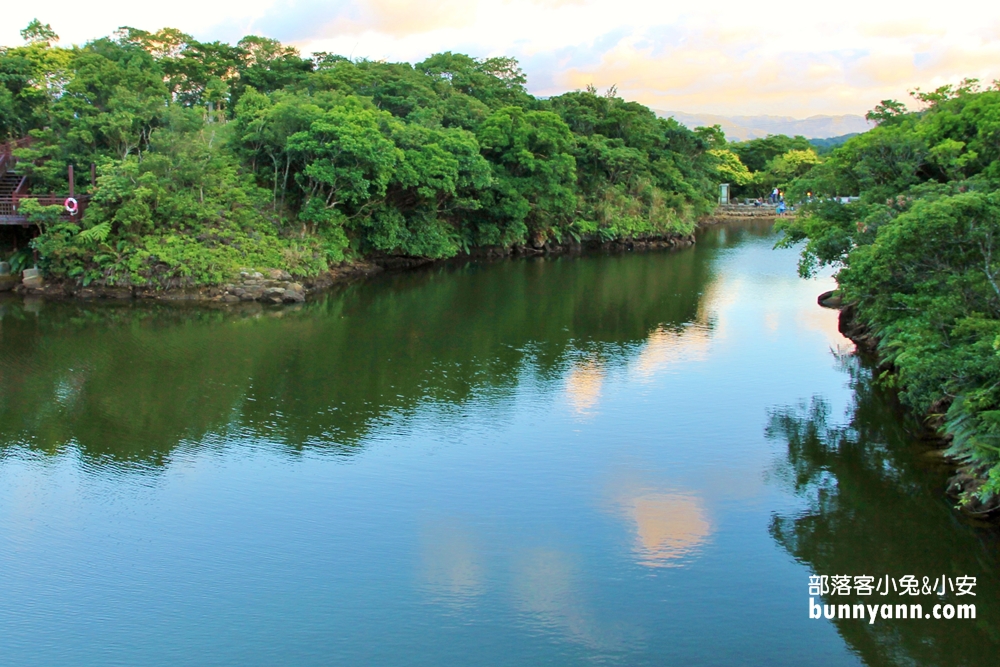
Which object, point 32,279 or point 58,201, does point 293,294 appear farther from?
point 32,279

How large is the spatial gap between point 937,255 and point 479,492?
30.2ft

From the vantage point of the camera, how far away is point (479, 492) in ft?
51.2

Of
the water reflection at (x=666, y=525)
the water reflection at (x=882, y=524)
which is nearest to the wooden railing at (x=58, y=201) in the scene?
the water reflection at (x=882, y=524)

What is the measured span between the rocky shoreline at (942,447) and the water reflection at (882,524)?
237 mm

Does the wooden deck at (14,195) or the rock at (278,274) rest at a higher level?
the wooden deck at (14,195)

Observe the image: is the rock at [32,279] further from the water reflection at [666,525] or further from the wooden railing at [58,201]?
the water reflection at [666,525]

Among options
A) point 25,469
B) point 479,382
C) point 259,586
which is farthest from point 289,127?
point 259,586

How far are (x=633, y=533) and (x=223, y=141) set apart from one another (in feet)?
89.5

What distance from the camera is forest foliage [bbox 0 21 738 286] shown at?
3216 centimetres

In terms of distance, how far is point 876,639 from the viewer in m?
11.7

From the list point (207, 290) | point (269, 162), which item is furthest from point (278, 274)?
point (269, 162)

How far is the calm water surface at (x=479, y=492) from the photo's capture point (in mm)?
11531

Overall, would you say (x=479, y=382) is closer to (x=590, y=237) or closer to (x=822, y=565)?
(x=822, y=565)

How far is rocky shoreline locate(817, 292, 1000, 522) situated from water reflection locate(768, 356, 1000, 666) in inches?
9.3
